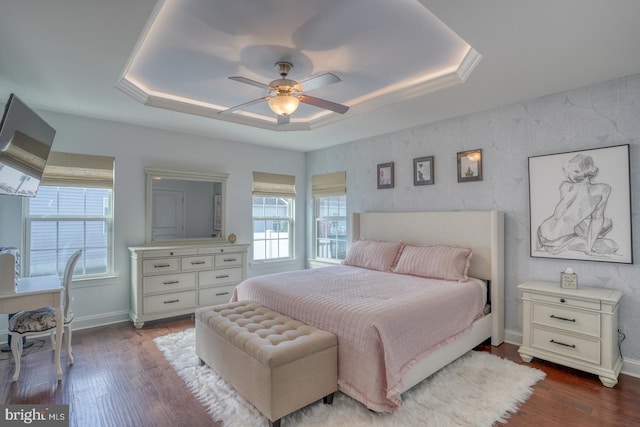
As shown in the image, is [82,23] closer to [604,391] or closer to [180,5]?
[180,5]

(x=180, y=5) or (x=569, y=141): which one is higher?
(x=180, y=5)

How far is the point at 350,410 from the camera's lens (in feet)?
7.09

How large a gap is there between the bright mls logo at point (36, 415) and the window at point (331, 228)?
3796mm

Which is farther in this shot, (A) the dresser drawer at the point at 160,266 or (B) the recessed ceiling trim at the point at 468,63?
(A) the dresser drawer at the point at 160,266

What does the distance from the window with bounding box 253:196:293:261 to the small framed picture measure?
180 centimetres

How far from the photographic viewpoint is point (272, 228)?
18.3ft

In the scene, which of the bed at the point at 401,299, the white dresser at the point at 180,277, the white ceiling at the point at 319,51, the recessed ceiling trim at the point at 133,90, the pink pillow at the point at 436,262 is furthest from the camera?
the white dresser at the point at 180,277

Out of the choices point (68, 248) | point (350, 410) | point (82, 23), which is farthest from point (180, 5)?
point (68, 248)

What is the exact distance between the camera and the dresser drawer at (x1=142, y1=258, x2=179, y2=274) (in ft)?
12.7

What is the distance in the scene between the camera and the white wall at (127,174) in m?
3.68

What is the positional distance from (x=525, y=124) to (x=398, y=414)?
2.92 m

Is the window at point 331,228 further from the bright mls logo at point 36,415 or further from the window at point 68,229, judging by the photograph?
the bright mls logo at point 36,415

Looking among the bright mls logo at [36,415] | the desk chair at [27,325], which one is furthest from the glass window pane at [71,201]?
the bright mls logo at [36,415]

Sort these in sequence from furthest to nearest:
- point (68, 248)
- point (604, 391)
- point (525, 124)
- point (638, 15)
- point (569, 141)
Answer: point (68, 248)
point (525, 124)
point (569, 141)
point (604, 391)
point (638, 15)
